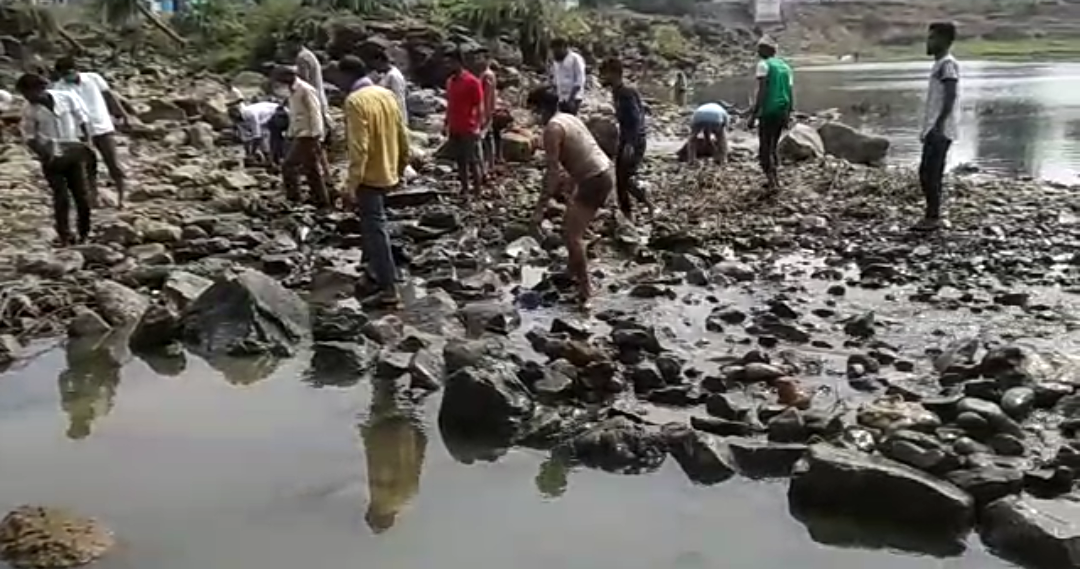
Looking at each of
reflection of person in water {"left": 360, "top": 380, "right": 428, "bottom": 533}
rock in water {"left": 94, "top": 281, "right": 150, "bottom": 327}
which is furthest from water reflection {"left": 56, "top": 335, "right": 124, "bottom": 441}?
reflection of person in water {"left": 360, "top": 380, "right": 428, "bottom": 533}

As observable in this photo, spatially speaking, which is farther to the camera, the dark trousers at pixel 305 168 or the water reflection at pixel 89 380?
the dark trousers at pixel 305 168

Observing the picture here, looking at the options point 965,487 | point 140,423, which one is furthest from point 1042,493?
point 140,423

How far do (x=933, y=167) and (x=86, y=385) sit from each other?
7927 mm

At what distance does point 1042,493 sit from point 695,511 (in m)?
1.59

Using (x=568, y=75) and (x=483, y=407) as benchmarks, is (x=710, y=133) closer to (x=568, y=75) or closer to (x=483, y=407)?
(x=568, y=75)

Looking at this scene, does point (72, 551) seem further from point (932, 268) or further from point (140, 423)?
point (932, 268)

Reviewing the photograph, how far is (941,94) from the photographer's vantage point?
35.9 ft

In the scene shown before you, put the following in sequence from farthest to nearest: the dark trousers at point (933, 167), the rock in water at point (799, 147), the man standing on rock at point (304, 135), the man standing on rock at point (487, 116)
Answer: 1. the rock in water at point (799, 147)
2. the man standing on rock at point (487, 116)
3. the man standing on rock at point (304, 135)
4. the dark trousers at point (933, 167)

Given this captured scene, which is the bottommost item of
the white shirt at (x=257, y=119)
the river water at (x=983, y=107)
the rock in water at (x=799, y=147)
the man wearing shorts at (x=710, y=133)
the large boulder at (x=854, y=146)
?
the river water at (x=983, y=107)

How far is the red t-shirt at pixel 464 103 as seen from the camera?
12.9 metres

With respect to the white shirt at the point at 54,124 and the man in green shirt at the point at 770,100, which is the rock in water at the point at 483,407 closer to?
the white shirt at the point at 54,124

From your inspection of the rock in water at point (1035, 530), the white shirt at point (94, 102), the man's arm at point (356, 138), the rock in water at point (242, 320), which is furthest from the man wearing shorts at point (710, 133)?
the rock in water at point (1035, 530)

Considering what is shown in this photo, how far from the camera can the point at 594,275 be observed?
33.9 ft

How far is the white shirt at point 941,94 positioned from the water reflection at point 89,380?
24.3 ft
